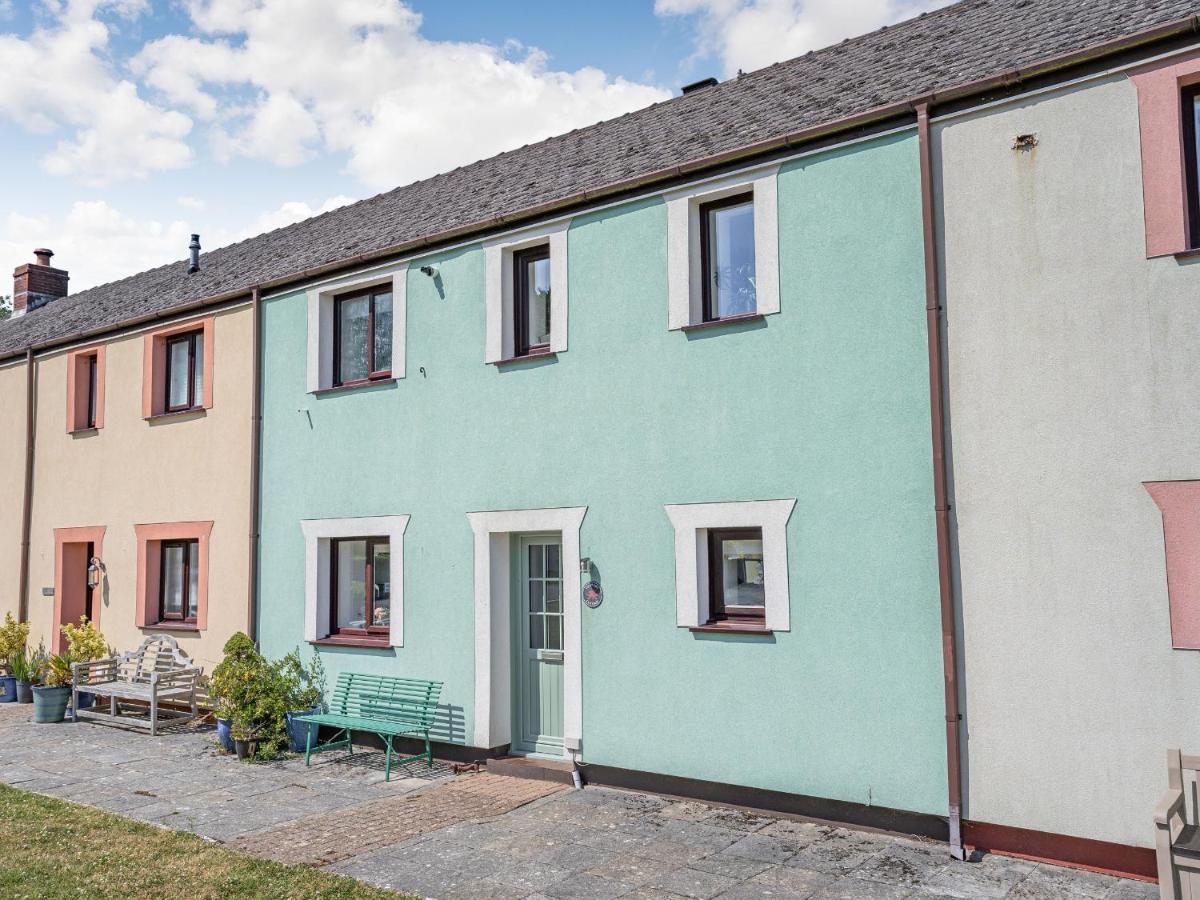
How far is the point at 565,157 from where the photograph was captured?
11.9 meters

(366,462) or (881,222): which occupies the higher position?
(881,222)

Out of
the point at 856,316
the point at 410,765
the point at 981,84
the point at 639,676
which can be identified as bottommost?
the point at 410,765

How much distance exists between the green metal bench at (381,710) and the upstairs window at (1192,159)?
825 cm

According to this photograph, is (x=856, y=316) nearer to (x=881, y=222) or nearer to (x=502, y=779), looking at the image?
(x=881, y=222)

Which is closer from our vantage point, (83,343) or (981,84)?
(981,84)

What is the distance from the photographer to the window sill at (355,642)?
36.9 ft

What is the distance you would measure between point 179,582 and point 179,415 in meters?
2.47

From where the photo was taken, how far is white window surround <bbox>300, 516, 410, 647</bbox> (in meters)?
11.3

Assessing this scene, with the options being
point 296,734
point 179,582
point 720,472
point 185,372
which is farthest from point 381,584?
point 185,372

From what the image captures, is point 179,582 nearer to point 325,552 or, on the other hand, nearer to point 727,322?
point 325,552

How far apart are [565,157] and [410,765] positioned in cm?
739

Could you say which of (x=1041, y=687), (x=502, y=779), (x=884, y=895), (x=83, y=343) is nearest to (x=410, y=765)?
(x=502, y=779)

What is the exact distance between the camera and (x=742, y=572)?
885cm

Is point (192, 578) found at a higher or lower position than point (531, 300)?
lower
